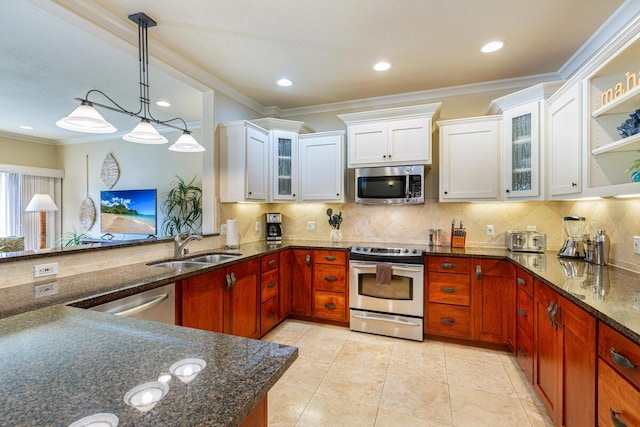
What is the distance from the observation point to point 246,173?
321cm

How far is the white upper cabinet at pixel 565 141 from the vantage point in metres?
2.08

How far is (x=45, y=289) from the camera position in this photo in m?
1.60

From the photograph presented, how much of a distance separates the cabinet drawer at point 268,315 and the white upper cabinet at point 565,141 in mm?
2720

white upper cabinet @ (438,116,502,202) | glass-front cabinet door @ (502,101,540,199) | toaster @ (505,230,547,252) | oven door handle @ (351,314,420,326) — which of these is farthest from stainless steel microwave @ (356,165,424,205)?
oven door handle @ (351,314,420,326)

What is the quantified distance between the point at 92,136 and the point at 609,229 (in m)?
7.58

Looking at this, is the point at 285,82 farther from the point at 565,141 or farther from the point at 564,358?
the point at 564,358

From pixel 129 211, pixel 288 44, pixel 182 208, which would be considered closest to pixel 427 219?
pixel 288 44

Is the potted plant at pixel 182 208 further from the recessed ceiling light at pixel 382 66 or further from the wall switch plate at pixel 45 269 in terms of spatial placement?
the recessed ceiling light at pixel 382 66

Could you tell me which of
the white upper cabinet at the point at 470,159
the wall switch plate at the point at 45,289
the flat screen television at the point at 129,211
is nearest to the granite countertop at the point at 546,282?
the wall switch plate at the point at 45,289

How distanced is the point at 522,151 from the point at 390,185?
1248 millimetres

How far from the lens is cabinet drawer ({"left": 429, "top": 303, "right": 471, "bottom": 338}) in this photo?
2.81 m

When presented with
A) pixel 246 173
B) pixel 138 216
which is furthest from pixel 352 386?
pixel 138 216

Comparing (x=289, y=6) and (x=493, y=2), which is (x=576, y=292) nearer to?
(x=493, y=2)

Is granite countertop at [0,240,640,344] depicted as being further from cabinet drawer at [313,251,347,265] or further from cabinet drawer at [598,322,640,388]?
cabinet drawer at [313,251,347,265]
